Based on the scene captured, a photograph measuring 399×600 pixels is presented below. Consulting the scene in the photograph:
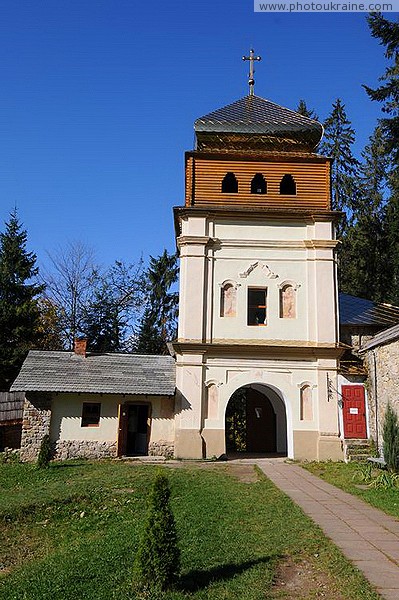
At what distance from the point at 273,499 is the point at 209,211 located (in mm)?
11833

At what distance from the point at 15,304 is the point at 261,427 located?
16082 millimetres

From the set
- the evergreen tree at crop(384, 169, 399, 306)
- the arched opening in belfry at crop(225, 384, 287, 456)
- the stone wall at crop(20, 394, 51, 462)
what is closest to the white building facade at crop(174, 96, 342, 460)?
the arched opening in belfry at crop(225, 384, 287, 456)

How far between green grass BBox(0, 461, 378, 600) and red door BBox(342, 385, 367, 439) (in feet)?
18.7

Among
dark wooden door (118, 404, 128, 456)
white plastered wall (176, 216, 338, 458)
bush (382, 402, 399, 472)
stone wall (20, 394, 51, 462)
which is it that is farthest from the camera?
white plastered wall (176, 216, 338, 458)

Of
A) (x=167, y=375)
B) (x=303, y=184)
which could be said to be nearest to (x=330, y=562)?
(x=167, y=375)

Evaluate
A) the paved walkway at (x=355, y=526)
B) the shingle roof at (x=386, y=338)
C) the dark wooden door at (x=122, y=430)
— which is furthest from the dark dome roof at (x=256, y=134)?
the paved walkway at (x=355, y=526)

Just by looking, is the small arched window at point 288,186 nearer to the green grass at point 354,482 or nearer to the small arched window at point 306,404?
the small arched window at point 306,404

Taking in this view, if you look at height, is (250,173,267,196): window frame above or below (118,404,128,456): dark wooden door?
above

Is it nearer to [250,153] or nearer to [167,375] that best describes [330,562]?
[167,375]

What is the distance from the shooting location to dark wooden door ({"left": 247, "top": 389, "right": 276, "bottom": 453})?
2256 cm

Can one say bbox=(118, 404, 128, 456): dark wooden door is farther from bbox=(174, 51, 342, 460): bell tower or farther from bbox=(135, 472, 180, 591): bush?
bbox=(135, 472, 180, 591): bush

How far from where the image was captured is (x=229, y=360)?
62.5 feet

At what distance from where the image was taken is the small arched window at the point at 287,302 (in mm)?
19575

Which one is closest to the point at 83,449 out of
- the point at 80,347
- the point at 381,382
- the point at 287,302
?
the point at 80,347
